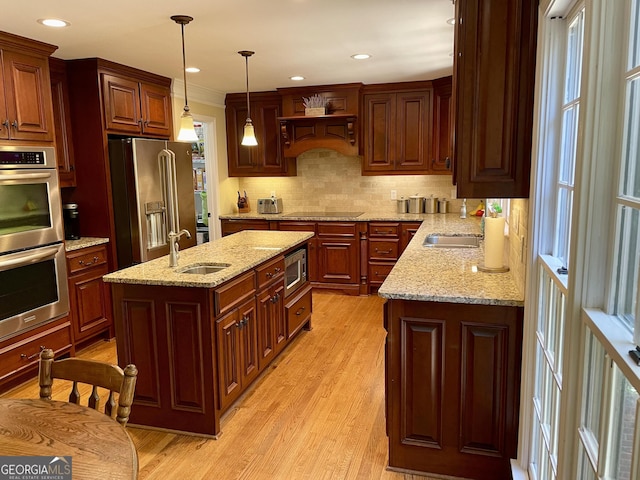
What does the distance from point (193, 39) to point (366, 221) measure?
2.63 m

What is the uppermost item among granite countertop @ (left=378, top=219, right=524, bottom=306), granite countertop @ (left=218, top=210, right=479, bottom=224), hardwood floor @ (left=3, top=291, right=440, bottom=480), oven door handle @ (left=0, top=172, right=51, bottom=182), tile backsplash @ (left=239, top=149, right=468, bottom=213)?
oven door handle @ (left=0, top=172, right=51, bottom=182)

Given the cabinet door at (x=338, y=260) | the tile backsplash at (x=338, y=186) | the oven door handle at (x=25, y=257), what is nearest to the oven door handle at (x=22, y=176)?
the oven door handle at (x=25, y=257)

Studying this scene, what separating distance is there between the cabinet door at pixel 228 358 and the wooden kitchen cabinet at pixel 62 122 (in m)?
2.23

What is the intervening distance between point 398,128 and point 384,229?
45.3 inches

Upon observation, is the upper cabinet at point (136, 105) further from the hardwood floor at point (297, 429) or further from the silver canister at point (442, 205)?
the silver canister at point (442, 205)

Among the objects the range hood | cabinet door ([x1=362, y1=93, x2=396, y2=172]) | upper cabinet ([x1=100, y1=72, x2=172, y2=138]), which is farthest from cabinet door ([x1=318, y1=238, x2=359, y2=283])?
upper cabinet ([x1=100, y1=72, x2=172, y2=138])

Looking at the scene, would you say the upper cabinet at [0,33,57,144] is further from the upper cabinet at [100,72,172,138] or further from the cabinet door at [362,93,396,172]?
the cabinet door at [362,93,396,172]

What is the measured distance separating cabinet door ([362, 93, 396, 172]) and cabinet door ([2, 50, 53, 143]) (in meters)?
3.20

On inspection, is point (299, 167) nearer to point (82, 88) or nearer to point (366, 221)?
point (366, 221)

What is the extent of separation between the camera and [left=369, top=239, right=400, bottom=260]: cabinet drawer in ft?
17.1

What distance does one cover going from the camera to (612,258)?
1.09 m

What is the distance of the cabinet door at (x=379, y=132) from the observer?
5328 millimetres

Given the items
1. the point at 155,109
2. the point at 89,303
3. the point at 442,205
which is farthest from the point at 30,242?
the point at 442,205

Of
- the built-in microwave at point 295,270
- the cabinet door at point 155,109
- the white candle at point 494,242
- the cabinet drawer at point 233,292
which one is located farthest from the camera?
the cabinet door at point 155,109
